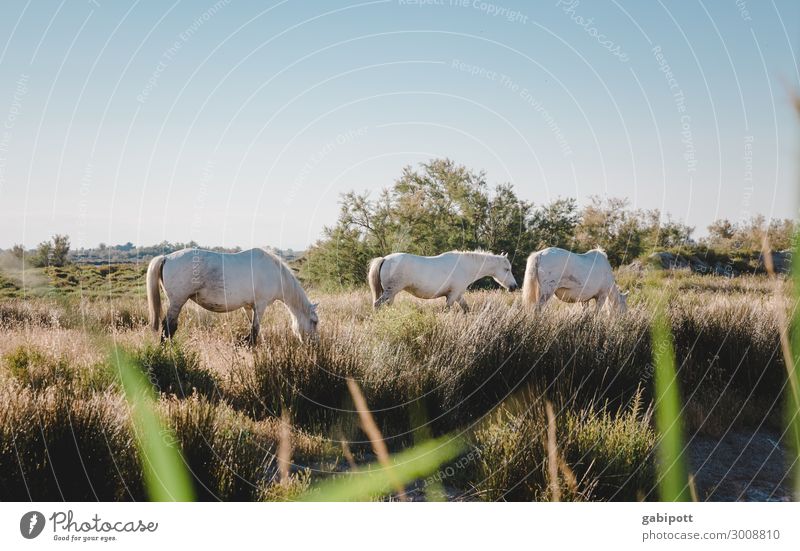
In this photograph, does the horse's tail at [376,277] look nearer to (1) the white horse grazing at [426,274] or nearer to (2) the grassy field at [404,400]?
(1) the white horse grazing at [426,274]

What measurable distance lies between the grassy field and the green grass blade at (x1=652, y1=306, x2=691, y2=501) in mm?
120

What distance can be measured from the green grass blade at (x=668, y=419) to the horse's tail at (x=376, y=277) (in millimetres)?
6442

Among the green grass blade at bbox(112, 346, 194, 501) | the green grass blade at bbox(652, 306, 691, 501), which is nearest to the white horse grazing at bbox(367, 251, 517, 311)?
the green grass blade at bbox(652, 306, 691, 501)

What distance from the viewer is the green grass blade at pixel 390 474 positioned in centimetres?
365

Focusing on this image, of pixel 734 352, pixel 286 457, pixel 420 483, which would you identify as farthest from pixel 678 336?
pixel 286 457

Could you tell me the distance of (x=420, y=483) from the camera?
399 centimetres

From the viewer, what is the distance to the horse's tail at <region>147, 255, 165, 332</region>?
7.28 meters

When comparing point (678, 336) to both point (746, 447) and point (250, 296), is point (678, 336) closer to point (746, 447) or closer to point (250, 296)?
point (746, 447)

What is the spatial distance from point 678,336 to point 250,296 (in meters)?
5.74

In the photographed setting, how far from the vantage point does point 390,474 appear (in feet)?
13.2

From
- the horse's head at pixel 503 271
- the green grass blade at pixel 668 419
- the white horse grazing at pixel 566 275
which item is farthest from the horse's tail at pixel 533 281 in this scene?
the green grass blade at pixel 668 419

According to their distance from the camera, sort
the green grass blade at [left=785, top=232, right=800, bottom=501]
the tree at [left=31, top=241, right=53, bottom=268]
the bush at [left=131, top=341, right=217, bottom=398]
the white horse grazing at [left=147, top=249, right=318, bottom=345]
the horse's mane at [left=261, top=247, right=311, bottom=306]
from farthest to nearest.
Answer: the tree at [left=31, top=241, right=53, bottom=268] < the horse's mane at [left=261, top=247, right=311, bottom=306] < the white horse grazing at [left=147, top=249, right=318, bottom=345] < the bush at [left=131, top=341, right=217, bottom=398] < the green grass blade at [left=785, top=232, right=800, bottom=501]

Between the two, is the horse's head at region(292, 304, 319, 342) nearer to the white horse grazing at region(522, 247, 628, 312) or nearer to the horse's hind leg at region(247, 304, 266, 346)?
the horse's hind leg at region(247, 304, 266, 346)

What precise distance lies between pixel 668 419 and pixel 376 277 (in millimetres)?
7690
